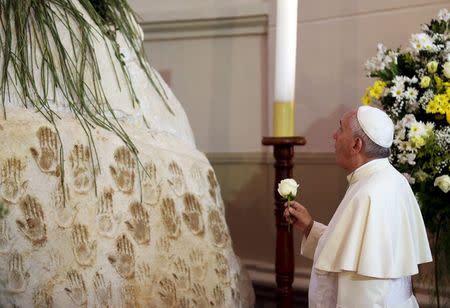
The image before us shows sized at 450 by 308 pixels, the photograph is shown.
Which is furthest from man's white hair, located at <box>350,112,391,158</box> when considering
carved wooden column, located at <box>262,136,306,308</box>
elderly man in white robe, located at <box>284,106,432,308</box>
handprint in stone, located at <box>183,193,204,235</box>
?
handprint in stone, located at <box>183,193,204,235</box>

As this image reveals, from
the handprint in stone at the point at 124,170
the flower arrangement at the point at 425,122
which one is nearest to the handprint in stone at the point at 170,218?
the handprint in stone at the point at 124,170

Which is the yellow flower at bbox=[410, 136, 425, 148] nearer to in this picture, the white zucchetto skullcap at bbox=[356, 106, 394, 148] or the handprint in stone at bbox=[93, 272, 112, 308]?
the white zucchetto skullcap at bbox=[356, 106, 394, 148]

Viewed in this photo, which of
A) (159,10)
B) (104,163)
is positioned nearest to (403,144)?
(104,163)

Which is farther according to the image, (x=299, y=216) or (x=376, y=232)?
(x=299, y=216)

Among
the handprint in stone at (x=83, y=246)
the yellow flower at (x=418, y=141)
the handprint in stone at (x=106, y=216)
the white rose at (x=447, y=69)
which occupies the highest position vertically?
the white rose at (x=447, y=69)

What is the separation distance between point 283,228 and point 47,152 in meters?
0.86

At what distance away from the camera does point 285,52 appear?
2271 millimetres

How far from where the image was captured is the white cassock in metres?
1.72

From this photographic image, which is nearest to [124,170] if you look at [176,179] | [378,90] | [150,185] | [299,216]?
[150,185]

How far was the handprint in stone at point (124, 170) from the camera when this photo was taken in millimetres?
2023

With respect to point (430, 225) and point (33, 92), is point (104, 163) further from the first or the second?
point (430, 225)

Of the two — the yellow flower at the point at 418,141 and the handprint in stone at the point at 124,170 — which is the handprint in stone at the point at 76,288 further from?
the yellow flower at the point at 418,141


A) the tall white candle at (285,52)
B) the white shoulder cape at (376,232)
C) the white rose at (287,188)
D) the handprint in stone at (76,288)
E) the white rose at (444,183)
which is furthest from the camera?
Result: the tall white candle at (285,52)

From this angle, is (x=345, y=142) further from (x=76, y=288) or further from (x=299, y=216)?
(x=76, y=288)
